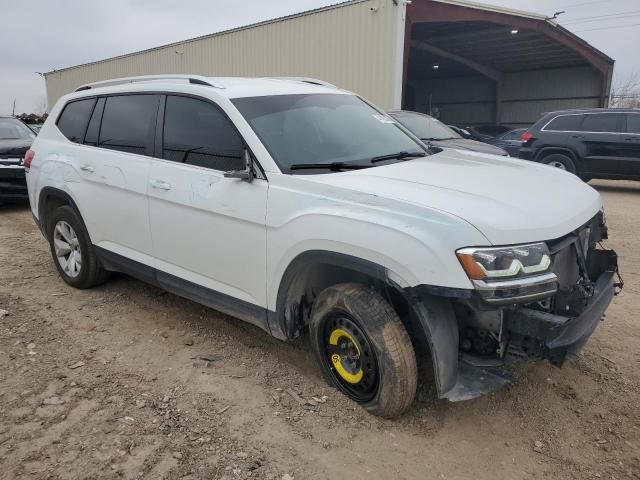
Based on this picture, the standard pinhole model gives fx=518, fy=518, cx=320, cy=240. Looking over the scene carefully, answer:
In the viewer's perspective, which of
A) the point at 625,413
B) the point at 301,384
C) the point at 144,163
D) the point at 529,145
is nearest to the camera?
the point at 625,413

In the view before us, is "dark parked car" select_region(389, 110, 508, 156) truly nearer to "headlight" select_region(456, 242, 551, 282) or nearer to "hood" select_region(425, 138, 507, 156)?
"hood" select_region(425, 138, 507, 156)

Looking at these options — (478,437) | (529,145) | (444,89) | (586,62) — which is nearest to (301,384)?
(478,437)

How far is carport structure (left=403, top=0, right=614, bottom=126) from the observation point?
15.8 m

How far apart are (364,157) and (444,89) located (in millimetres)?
26705

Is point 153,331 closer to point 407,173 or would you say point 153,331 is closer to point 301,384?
point 301,384

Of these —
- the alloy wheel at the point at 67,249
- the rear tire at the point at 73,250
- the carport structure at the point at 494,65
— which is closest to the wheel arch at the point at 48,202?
the rear tire at the point at 73,250

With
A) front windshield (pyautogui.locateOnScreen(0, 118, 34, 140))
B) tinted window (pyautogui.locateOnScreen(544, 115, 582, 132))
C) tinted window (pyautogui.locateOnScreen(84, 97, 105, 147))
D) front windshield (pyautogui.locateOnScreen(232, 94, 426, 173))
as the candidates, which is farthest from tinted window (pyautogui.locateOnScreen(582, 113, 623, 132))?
front windshield (pyautogui.locateOnScreen(0, 118, 34, 140))

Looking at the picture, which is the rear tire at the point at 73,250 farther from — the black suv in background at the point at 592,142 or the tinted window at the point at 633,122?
the tinted window at the point at 633,122

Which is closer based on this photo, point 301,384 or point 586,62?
point 301,384

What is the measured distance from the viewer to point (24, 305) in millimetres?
4543

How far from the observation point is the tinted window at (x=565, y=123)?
1103cm

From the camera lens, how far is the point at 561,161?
11.1 m

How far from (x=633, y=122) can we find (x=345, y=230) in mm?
10279

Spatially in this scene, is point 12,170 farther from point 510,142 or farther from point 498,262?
point 510,142
